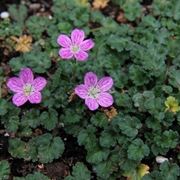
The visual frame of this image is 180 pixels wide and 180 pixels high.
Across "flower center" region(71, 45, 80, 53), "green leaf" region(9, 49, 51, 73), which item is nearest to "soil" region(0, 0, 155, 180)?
"green leaf" region(9, 49, 51, 73)

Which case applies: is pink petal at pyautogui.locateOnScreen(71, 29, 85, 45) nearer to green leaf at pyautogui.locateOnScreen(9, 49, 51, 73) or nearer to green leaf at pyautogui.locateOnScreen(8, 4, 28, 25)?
green leaf at pyautogui.locateOnScreen(9, 49, 51, 73)

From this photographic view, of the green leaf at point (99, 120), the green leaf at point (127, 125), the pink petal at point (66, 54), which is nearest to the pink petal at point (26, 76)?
the pink petal at point (66, 54)

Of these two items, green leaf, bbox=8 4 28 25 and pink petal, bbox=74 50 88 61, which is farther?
green leaf, bbox=8 4 28 25

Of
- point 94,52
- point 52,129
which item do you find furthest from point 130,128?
point 94,52

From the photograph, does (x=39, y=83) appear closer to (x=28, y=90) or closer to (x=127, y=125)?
(x=28, y=90)

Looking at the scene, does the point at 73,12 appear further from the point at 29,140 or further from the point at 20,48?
the point at 29,140

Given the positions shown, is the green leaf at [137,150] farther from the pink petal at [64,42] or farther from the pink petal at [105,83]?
the pink petal at [64,42]
